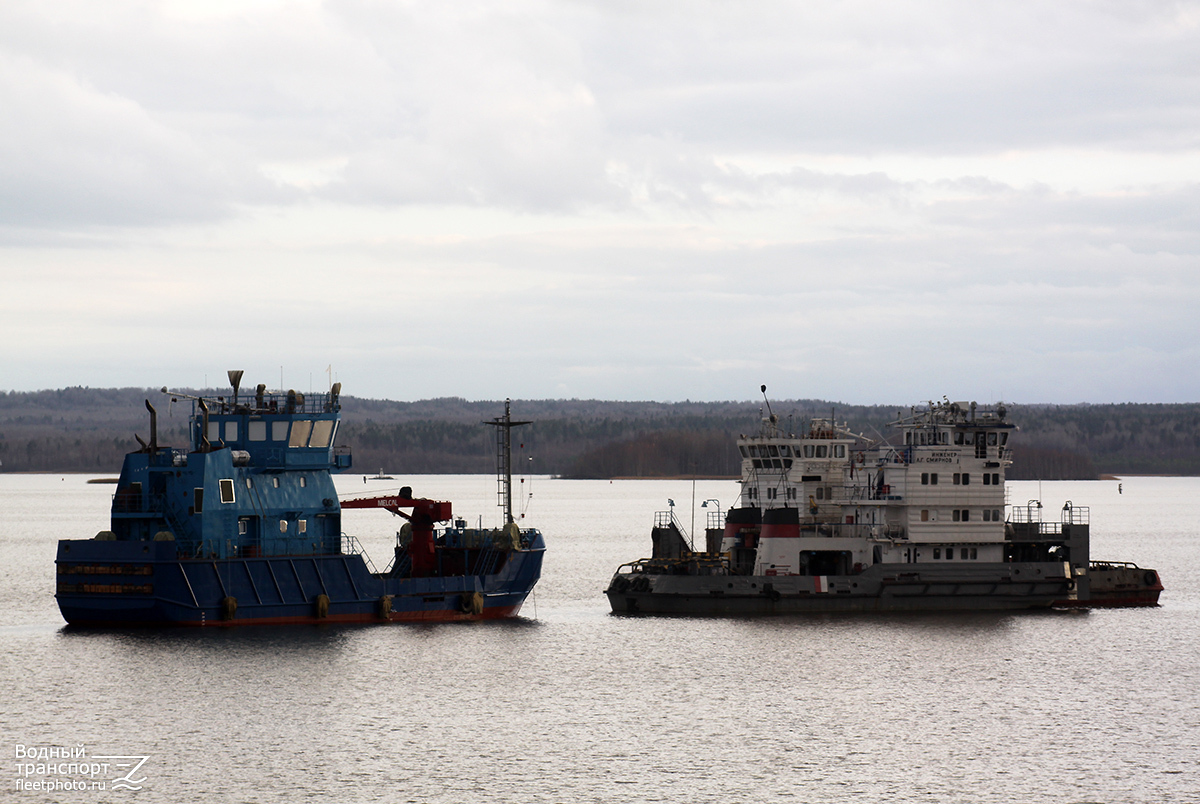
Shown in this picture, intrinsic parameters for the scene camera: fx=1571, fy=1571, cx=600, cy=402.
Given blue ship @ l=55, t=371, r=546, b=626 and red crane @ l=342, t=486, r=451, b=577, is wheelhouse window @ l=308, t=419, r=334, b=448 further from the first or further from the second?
red crane @ l=342, t=486, r=451, b=577

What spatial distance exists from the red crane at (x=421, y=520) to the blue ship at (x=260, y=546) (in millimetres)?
49

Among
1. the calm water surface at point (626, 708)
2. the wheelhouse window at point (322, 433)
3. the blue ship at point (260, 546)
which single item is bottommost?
the calm water surface at point (626, 708)

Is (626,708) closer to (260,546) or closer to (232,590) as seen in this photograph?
(232,590)

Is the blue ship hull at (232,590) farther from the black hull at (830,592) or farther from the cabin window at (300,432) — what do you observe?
the black hull at (830,592)

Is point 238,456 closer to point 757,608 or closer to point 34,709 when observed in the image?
point 34,709

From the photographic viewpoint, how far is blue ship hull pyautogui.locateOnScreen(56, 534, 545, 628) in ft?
157

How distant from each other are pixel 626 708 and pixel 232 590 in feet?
49.3

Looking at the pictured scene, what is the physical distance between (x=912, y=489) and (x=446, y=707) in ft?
75.3

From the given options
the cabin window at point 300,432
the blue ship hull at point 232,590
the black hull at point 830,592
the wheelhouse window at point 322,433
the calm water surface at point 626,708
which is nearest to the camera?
the calm water surface at point 626,708

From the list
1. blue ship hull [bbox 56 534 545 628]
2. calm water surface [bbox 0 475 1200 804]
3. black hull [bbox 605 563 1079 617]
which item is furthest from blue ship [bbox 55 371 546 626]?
black hull [bbox 605 563 1079 617]

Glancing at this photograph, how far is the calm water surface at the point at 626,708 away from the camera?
33.2m

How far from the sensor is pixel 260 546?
165 ft

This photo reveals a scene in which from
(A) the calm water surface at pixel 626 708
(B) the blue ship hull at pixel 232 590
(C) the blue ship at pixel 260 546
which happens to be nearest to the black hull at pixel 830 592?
(A) the calm water surface at pixel 626 708

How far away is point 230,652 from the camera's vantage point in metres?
45.9
